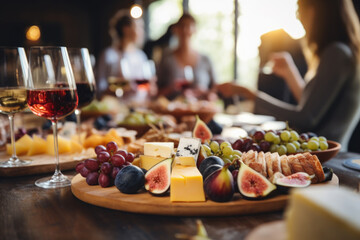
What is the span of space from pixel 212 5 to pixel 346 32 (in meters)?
4.45

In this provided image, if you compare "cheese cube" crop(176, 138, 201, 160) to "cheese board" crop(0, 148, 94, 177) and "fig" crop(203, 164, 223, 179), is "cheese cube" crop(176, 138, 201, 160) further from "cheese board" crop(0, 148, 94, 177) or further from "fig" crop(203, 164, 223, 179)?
"cheese board" crop(0, 148, 94, 177)

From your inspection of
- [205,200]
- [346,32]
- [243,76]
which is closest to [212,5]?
[243,76]

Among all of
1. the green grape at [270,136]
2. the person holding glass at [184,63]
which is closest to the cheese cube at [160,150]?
the green grape at [270,136]

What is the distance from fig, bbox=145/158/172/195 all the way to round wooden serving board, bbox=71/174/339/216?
2 cm

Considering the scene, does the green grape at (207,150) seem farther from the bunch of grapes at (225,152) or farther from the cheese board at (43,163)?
the cheese board at (43,163)

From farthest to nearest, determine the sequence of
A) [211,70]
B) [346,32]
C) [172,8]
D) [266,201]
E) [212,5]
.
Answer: [172,8] < [212,5] < [211,70] < [346,32] < [266,201]

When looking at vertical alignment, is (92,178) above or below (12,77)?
below

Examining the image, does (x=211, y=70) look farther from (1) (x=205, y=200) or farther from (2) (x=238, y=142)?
(1) (x=205, y=200)

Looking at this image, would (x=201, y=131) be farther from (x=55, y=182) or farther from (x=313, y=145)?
(x=55, y=182)

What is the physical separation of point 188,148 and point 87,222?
42 cm

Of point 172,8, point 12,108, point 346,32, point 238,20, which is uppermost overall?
point 172,8

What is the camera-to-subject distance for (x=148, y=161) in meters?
1.26

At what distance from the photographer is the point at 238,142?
1.42 meters

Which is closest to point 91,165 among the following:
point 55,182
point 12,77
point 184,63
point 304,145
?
point 55,182
